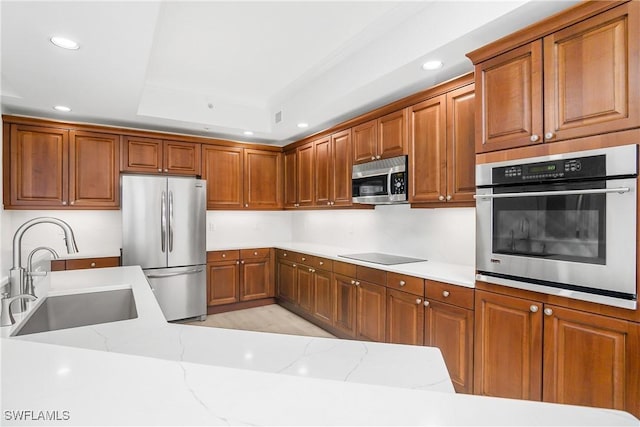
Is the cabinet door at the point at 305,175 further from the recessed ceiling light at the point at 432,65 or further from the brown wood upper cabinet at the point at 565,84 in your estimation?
the brown wood upper cabinet at the point at 565,84

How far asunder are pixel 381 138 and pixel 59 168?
3.55m

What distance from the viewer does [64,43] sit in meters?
2.10

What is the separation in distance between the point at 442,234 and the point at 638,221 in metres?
1.64

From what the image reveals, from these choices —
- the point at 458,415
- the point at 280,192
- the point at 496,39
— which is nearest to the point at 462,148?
the point at 496,39

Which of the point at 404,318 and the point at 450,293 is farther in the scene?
the point at 404,318

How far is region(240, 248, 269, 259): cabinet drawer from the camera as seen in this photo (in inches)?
181

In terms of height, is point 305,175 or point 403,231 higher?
point 305,175

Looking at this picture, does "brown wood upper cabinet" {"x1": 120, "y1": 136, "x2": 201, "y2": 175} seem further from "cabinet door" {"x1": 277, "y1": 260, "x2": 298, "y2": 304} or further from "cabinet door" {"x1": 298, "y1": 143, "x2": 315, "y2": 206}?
"cabinet door" {"x1": 277, "y1": 260, "x2": 298, "y2": 304}

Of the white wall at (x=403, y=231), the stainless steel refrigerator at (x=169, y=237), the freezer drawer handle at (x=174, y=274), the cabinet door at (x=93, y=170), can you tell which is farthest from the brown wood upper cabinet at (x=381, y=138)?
the cabinet door at (x=93, y=170)

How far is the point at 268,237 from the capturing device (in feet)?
17.9

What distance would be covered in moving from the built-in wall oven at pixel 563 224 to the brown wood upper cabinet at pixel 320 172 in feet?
6.14

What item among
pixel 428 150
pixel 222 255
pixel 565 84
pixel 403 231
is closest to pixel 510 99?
pixel 565 84

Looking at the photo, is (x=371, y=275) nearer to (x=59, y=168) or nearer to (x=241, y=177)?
(x=241, y=177)

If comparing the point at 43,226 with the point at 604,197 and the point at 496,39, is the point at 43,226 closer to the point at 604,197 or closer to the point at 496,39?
the point at 496,39
